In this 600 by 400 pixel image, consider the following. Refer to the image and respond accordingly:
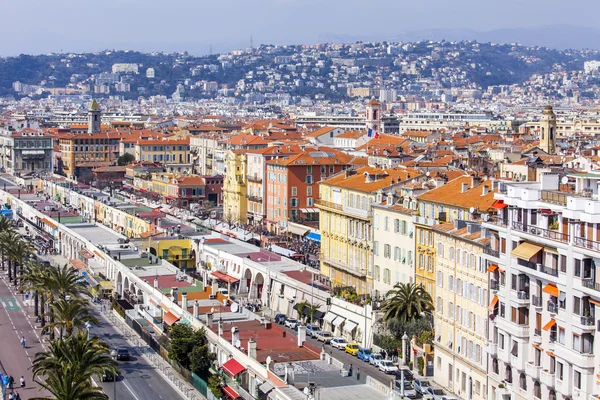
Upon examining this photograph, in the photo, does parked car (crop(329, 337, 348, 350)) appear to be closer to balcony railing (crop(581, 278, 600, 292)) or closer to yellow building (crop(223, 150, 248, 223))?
balcony railing (crop(581, 278, 600, 292))

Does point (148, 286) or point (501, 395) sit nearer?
point (501, 395)

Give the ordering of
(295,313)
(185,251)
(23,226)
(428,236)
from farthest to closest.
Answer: (23,226) < (185,251) < (295,313) < (428,236)

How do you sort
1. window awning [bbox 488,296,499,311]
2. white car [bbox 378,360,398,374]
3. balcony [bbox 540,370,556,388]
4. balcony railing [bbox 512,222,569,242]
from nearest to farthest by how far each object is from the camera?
balcony railing [bbox 512,222,569,242] → balcony [bbox 540,370,556,388] → window awning [bbox 488,296,499,311] → white car [bbox 378,360,398,374]

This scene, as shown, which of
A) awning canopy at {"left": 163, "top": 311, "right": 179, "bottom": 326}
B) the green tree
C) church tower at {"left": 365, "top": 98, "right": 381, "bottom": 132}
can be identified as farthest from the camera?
church tower at {"left": 365, "top": 98, "right": 381, "bottom": 132}

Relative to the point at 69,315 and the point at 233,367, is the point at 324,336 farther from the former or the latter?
the point at 69,315

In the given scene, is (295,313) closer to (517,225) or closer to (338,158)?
(517,225)

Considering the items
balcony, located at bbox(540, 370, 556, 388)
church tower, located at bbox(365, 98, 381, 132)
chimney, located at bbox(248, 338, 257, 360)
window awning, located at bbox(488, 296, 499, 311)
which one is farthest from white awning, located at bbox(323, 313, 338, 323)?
church tower, located at bbox(365, 98, 381, 132)

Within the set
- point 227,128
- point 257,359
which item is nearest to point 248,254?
point 257,359

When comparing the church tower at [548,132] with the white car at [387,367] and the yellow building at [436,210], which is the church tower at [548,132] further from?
the white car at [387,367]
